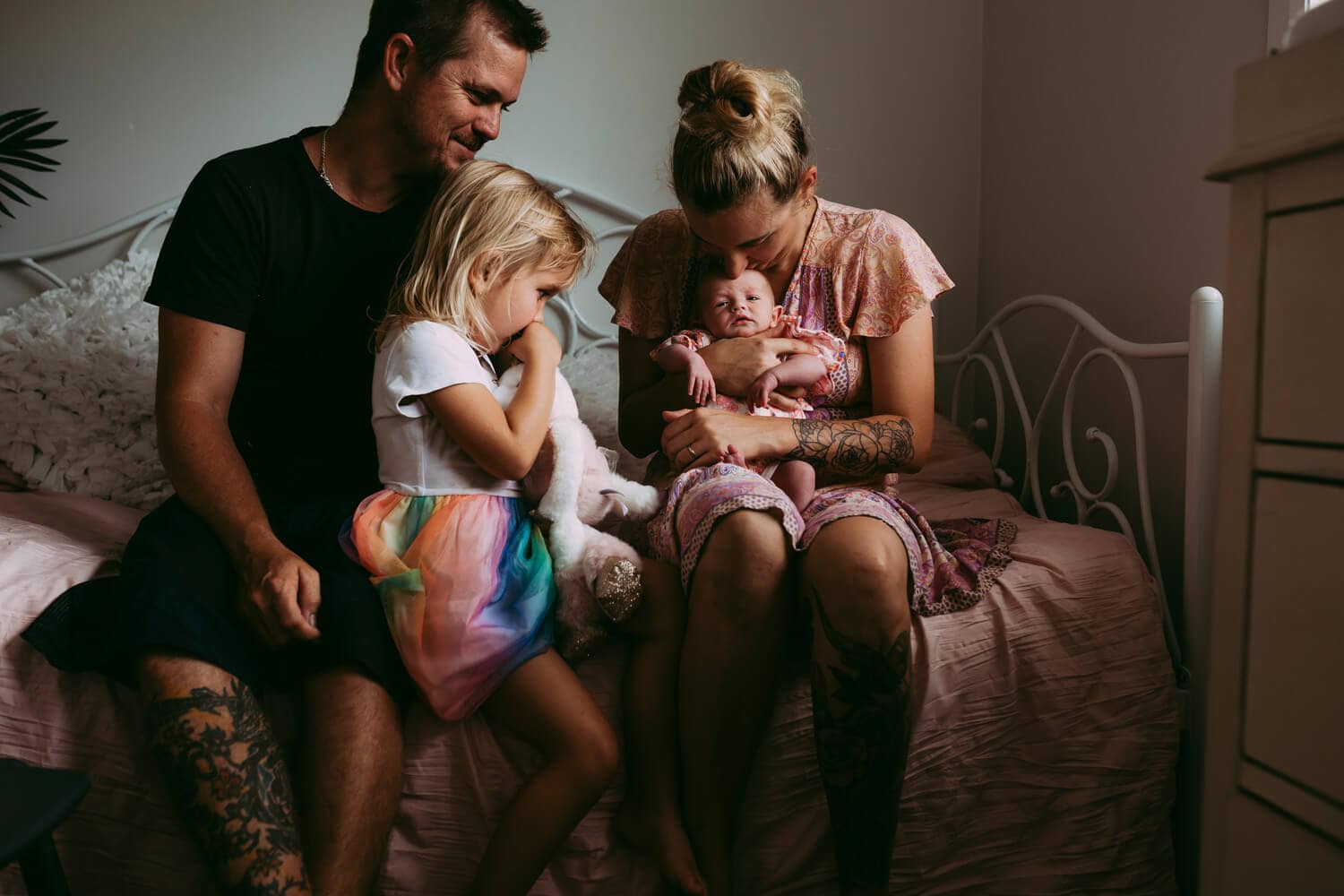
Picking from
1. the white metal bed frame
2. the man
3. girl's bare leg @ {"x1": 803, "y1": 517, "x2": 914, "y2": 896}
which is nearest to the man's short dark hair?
the man

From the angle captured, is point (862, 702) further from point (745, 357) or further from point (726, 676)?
point (745, 357)

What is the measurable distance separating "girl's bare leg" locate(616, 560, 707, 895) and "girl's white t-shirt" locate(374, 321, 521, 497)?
27 cm

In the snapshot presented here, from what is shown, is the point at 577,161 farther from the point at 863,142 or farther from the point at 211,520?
the point at 211,520

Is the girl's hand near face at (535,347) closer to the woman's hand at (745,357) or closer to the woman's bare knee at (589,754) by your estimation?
the woman's hand at (745,357)

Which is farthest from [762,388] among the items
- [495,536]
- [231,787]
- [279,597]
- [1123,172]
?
[1123,172]

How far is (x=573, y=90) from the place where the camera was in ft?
7.57

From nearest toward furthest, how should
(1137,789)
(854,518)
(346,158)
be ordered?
1. (854,518)
2. (1137,789)
3. (346,158)

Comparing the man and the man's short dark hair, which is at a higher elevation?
the man's short dark hair

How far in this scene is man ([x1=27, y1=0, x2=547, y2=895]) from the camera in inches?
42.0

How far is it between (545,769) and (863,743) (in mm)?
383

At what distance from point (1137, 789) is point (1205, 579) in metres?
0.31

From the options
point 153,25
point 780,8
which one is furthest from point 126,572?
point 780,8

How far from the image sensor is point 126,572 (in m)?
1.19

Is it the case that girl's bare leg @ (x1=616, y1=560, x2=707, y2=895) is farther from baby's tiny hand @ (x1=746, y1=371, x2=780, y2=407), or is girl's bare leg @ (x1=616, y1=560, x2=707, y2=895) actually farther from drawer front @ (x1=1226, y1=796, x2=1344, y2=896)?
drawer front @ (x1=1226, y1=796, x2=1344, y2=896)
